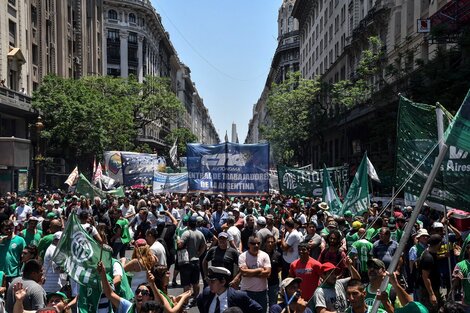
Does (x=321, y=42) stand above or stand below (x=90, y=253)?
above

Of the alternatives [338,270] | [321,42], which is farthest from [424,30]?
[321,42]

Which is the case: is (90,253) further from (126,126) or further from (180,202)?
(126,126)

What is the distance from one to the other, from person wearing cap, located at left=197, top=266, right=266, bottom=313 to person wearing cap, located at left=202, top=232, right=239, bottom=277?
278 centimetres

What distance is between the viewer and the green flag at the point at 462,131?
5043 mm

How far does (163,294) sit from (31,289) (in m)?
1.39

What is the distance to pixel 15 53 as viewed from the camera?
38.2 metres

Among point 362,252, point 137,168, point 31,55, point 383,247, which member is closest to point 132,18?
point 31,55

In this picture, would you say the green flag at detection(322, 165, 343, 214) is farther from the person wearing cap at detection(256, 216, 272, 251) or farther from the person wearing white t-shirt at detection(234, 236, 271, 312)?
the person wearing white t-shirt at detection(234, 236, 271, 312)

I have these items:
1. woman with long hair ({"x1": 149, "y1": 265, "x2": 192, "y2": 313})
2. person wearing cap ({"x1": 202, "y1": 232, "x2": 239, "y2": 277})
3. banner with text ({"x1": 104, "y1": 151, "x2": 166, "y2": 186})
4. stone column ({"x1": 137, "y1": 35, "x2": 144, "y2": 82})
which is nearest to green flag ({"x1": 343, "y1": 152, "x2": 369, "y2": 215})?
person wearing cap ({"x1": 202, "y1": 232, "x2": 239, "y2": 277})

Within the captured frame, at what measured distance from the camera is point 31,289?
6309 millimetres

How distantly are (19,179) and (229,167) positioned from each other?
666 inches

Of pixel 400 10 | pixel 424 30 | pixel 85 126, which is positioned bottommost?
pixel 85 126

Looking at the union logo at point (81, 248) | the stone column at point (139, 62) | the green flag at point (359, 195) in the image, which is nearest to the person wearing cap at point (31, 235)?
the union logo at point (81, 248)

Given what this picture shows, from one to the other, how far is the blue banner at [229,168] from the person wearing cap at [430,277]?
32.3 feet
